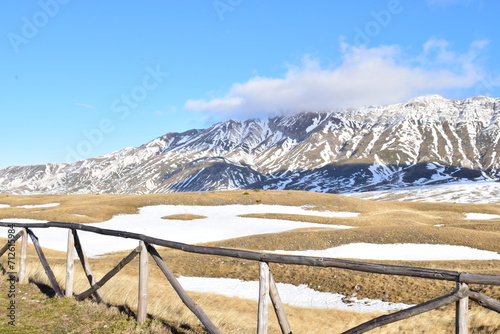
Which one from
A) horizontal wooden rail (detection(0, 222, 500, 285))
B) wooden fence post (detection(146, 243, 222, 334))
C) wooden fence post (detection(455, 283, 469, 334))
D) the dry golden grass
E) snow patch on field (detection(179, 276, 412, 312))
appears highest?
horizontal wooden rail (detection(0, 222, 500, 285))

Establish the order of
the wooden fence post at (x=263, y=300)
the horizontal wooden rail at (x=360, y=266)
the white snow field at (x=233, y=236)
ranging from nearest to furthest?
1. the horizontal wooden rail at (x=360, y=266)
2. the wooden fence post at (x=263, y=300)
3. the white snow field at (x=233, y=236)

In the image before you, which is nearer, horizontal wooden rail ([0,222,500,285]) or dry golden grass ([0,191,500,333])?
horizontal wooden rail ([0,222,500,285])

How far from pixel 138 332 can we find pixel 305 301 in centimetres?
1358

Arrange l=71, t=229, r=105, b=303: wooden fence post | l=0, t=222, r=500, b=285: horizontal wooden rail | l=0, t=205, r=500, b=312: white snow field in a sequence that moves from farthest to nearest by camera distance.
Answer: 1. l=0, t=205, r=500, b=312: white snow field
2. l=71, t=229, r=105, b=303: wooden fence post
3. l=0, t=222, r=500, b=285: horizontal wooden rail

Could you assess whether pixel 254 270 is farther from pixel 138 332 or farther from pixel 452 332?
pixel 138 332

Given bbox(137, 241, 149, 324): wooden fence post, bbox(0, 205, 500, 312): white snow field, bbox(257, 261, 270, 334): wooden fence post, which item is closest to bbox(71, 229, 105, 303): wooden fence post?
bbox(137, 241, 149, 324): wooden fence post

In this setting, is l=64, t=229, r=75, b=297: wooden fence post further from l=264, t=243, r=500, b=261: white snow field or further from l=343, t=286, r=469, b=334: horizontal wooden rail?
l=264, t=243, r=500, b=261: white snow field

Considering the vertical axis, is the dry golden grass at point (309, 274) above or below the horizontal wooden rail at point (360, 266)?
below

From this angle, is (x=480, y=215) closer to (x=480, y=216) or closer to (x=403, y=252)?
(x=480, y=216)

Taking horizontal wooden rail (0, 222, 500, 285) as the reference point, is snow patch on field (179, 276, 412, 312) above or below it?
below

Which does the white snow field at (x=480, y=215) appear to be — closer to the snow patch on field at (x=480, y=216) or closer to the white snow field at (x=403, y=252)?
the snow patch on field at (x=480, y=216)

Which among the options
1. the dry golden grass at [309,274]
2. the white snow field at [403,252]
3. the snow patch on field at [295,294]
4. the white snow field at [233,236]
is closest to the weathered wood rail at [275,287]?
the dry golden grass at [309,274]

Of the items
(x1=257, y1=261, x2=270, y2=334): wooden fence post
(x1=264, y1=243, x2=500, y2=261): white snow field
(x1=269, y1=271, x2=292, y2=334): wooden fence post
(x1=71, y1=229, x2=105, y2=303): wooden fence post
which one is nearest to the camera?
(x1=257, y1=261, x2=270, y2=334): wooden fence post

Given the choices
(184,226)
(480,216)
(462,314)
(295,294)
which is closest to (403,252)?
(295,294)
